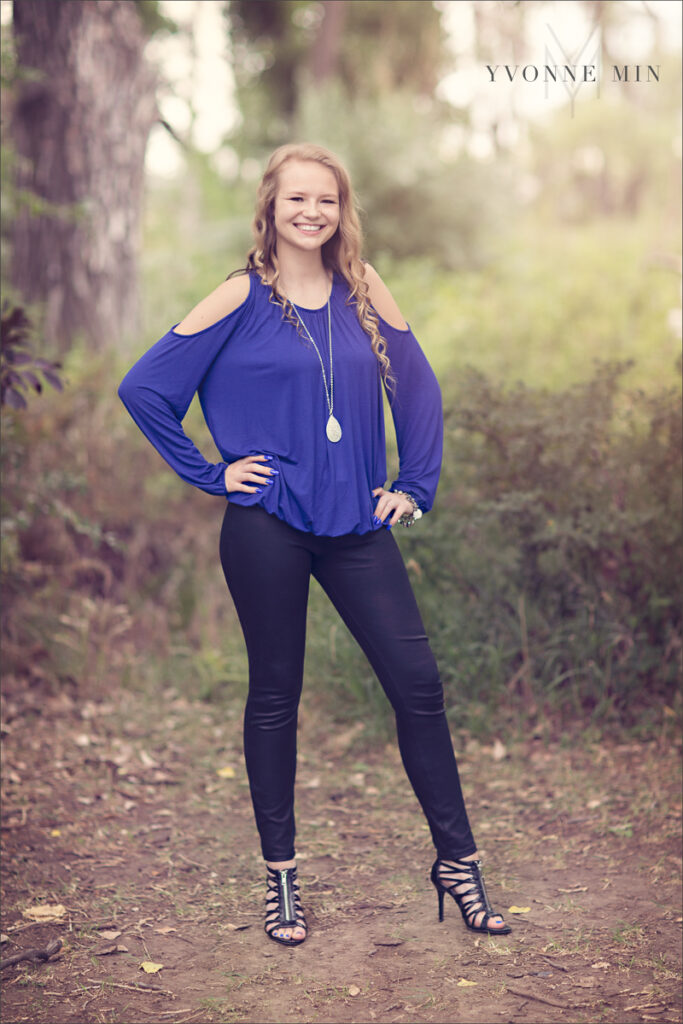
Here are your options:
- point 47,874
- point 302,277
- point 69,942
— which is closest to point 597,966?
point 69,942

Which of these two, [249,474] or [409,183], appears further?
[409,183]

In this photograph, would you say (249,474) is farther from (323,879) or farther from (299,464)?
(323,879)

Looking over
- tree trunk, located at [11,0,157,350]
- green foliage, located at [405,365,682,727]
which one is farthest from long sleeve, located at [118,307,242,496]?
tree trunk, located at [11,0,157,350]

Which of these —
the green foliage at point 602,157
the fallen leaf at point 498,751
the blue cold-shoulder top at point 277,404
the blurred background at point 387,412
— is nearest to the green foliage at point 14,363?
the blurred background at point 387,412

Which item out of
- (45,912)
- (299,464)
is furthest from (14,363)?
(45,912)

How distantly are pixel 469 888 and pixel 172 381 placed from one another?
1.82 m

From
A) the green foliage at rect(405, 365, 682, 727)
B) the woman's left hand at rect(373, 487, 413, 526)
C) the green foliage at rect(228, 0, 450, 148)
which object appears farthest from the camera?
the green foliage at rect(228, 0, 450, 148)

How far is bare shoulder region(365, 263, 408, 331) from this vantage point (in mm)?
3424

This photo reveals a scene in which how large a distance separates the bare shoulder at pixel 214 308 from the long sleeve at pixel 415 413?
0.49 metres

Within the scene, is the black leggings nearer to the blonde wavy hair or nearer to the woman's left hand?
the woman's left hand

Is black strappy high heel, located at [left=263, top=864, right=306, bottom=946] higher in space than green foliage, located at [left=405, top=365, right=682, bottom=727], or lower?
lower

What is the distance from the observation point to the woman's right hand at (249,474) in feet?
10.5

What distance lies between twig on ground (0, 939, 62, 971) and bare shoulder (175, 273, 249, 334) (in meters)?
1.94

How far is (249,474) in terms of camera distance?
3188 mm
